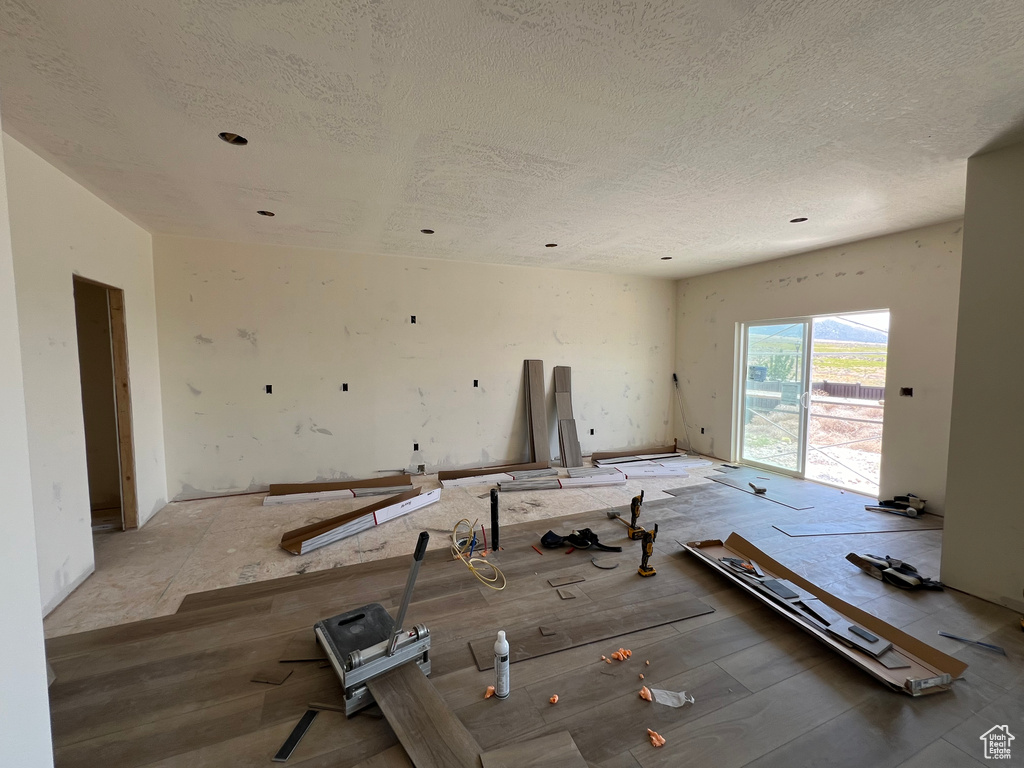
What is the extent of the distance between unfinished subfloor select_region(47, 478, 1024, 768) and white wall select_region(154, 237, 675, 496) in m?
1.88

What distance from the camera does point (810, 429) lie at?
5.14 m

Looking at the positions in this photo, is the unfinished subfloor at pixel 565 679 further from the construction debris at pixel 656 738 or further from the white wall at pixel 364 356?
Result: the white wall at pixel 364 356

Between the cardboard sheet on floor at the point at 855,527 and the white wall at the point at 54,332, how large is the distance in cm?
537

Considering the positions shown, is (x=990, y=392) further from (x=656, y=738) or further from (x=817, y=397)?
(x=656, y=738)

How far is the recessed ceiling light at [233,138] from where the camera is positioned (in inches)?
90.4

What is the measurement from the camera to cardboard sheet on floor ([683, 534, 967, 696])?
1.89m

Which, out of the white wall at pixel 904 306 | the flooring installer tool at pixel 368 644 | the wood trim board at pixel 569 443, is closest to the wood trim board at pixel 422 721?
the flooring installer tool at pixel 368 644

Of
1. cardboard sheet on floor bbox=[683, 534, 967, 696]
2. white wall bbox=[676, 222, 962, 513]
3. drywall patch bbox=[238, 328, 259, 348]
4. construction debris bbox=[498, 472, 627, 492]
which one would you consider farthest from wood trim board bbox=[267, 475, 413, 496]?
white wall bbox=[676, 222, 962, 513]

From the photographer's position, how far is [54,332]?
263cm

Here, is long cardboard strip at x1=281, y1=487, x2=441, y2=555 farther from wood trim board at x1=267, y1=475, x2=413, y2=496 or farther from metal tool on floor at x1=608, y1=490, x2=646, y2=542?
metal tool on floor at x1=608, y1=490, x2=646, y2=542

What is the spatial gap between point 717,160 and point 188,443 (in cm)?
558

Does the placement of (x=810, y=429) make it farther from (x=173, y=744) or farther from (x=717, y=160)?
(x=173, y=744)

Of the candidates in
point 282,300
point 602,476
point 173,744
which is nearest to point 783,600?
point 602,476

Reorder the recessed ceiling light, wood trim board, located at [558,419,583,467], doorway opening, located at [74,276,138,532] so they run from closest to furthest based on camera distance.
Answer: the recessed ceiling light → doorway opening, located at [74,276,138,532] → wood trim board, located at [558,419,583,467]
